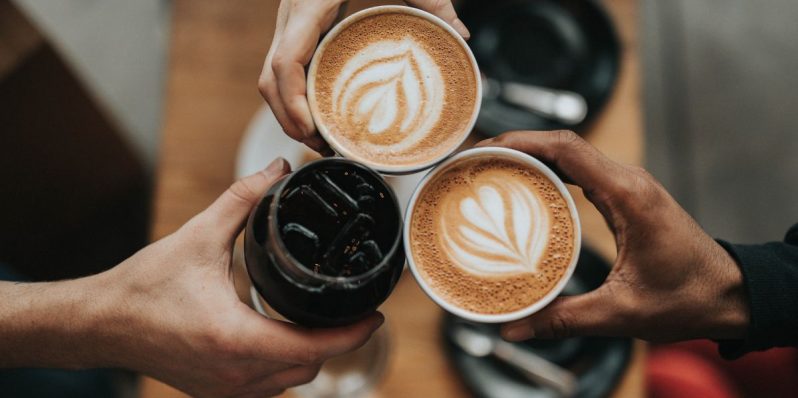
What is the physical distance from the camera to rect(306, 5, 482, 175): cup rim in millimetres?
875

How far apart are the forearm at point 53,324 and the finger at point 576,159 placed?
0.59 m

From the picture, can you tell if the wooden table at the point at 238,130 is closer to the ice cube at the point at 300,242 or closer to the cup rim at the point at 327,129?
the cup rim at the point at 327,129

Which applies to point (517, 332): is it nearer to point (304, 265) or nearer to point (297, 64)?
point (304, 265)

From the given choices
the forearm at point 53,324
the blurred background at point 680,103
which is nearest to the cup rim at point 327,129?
the forearm at point 53,324

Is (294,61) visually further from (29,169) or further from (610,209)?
(29,169)

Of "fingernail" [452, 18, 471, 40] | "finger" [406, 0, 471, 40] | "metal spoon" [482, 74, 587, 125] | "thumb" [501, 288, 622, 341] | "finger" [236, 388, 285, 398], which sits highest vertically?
"finger" [406, 0, 471, 40]

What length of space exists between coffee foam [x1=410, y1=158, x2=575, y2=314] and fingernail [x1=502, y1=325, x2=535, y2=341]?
0.06 m

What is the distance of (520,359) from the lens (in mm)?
1204

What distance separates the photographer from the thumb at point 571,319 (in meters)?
0.87

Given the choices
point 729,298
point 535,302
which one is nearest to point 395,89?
point 535,302

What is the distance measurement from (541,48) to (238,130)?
62 centimetres

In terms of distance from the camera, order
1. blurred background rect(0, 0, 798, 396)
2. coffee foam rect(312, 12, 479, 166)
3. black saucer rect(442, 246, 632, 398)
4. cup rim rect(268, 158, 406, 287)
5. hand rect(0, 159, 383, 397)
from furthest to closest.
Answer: blurred background rect(0, 0, 798, 396) → black saucer rect(442, 246, 632, 398) → coffee foam rect(312, 12, 479, 166) → hand rect(0, 159, 383, 397) → cup rim rect(268, 158, 406, 287)

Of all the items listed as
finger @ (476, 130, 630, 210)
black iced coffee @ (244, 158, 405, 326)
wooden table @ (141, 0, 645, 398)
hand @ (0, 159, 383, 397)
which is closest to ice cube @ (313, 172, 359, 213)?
black iced coffee @ (244, 158, 405, 326)

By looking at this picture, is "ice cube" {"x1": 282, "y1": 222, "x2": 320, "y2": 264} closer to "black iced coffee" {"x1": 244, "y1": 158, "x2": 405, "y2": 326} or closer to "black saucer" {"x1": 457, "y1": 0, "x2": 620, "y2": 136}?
"black iced coffee" {"x1": 244, "y1": 158, "x2": 405, "y2": 326}
